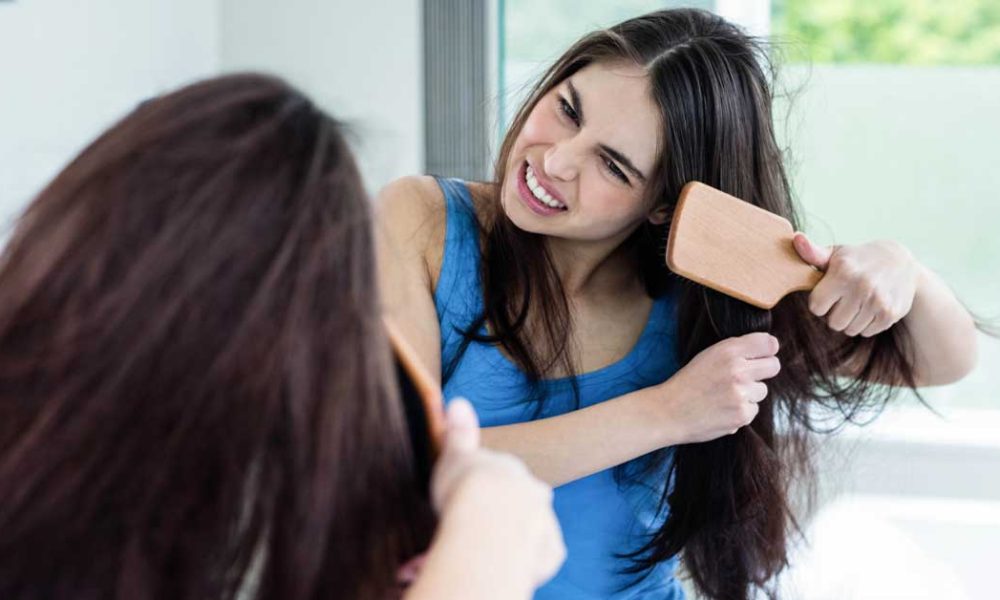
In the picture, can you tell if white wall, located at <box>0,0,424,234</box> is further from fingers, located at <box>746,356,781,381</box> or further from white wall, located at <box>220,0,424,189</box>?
fingers, located at <box>746,356,781,381</box>

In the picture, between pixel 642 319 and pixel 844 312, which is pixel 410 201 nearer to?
pixel 642 319

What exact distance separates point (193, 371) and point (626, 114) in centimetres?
67

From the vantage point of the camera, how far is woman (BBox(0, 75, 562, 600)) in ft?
2.01

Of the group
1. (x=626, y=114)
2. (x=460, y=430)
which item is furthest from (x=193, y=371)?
(x=626, y=114)

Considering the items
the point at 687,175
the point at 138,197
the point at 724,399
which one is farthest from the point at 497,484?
the point at 687,175

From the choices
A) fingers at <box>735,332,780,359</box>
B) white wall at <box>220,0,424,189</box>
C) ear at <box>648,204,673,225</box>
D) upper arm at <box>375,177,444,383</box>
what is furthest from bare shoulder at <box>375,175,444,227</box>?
white wall at <box>220,0,424,189</box>

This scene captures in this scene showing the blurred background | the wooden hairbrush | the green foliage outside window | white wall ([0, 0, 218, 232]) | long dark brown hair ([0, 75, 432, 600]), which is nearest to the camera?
long dark brown hair ([0, 75, 432, 600])

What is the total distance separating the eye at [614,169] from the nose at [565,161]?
1.4 inches

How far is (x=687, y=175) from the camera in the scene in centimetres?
118

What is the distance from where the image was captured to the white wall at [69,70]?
1.61 meters

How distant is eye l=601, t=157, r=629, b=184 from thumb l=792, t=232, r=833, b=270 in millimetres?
194

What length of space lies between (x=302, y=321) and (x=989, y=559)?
151cm

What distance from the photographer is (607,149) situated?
115 centimetres

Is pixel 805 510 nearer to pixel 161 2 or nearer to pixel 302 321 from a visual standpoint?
pixel 302 321
